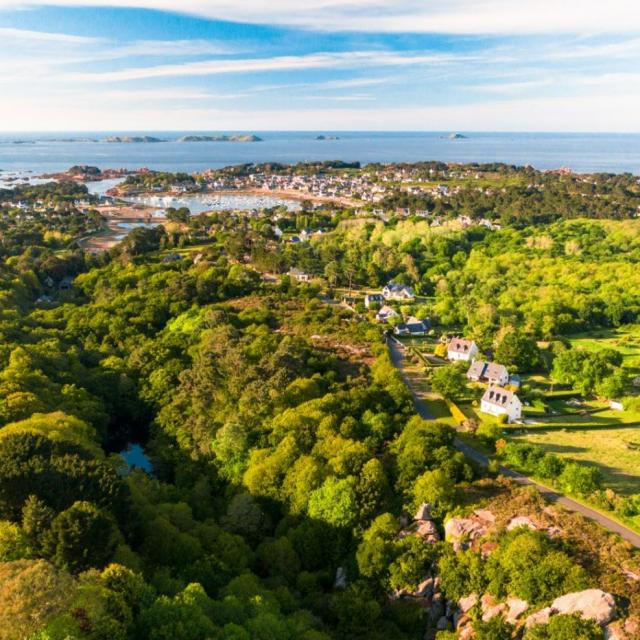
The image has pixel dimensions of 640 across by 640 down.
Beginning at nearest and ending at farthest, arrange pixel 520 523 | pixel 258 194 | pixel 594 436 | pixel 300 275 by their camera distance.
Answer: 1. pixel 520 523
2. pixel 594 436
3. pixel 300 275
4. pixel 258 194

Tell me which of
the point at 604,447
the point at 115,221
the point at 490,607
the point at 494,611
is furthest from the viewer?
the point at 115,221

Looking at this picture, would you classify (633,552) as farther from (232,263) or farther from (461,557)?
(232,263)

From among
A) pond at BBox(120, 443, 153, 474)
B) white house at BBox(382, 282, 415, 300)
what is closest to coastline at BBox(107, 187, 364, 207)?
white house at BBox(382, 282, 415, 300)

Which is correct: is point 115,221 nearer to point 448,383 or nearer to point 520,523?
point 448,383

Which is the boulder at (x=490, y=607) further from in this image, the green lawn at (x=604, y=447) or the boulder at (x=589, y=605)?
the green lawn at (x=604, y=447)

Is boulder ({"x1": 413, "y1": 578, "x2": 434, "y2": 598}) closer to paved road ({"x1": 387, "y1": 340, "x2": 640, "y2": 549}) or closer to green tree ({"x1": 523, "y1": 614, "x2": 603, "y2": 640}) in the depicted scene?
green tree ({"x1": 523, "y1": 614, "x2": 603, "y2": 640})

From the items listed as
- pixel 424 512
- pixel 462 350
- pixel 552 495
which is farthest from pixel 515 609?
pixel 462 350
